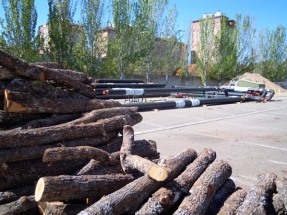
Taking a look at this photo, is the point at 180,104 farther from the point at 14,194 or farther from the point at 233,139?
the point at 14,194

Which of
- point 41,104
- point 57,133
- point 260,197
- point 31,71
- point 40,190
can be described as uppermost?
point 31,71

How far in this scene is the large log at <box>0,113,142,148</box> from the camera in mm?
3330

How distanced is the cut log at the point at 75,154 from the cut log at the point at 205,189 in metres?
1.11

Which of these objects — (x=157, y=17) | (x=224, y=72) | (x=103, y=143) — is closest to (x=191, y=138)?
(x=103, y=143)

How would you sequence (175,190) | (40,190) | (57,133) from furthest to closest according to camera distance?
(57,133)
(175,190)
(40,190)

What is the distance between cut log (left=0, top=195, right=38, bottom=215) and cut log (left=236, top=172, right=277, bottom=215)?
87.4 inches

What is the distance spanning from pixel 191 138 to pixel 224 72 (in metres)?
34.5

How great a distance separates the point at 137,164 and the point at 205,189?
79 centimetres

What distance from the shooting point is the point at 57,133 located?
11.9ft

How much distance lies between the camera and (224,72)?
3978 centimetres

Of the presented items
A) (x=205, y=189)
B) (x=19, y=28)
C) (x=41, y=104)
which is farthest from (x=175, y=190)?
(x=19, y=28)

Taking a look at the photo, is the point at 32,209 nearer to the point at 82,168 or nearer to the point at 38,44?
the point at 82,168

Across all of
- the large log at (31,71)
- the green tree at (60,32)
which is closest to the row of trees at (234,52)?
the green tree at (60,32)

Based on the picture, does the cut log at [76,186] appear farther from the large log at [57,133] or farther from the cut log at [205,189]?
the large log at [57,133]
